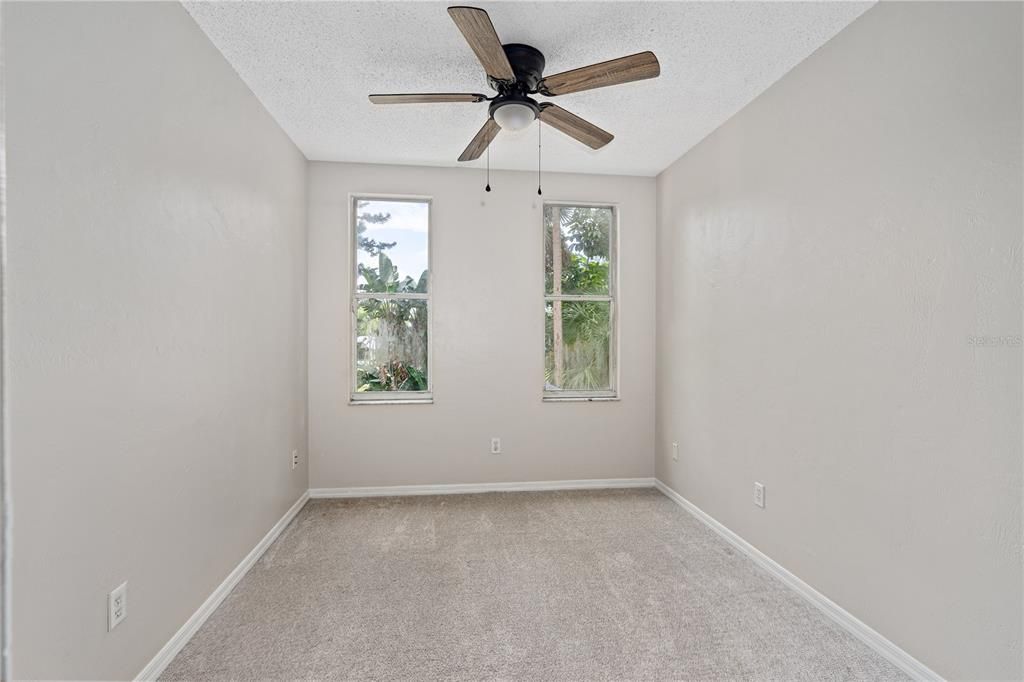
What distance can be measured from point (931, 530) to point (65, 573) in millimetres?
2772

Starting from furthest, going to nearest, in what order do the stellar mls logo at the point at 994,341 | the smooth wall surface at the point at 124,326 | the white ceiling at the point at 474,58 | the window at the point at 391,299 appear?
the window at the point at 391,299 → the white ceiling at the point at 474,58 → the stellar mls logo at the point at 994,341 → the smooth wall surface at the point at 124,326

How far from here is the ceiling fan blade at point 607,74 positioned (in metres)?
1.84

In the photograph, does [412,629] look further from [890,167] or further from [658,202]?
[658,202]

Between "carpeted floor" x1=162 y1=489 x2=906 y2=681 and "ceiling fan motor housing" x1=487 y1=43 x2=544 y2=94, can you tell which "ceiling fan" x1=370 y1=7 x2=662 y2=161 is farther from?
"carpeted floor" x1=162 y1=489 x2=906 y2=681

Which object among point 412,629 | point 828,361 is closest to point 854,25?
point 828,361

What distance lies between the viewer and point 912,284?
1.81 m

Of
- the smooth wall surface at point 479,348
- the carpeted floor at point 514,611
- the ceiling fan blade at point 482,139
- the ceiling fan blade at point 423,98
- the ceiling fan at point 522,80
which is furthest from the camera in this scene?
the smooth wall surface at point 479,348

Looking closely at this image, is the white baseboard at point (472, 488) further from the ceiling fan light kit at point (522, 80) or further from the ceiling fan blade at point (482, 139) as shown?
the ceiling fan light kit at point (522, 80)

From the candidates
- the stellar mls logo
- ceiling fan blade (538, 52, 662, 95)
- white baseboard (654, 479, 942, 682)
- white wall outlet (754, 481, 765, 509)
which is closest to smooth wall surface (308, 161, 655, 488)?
white baseboard (654, 479, 942, 682)

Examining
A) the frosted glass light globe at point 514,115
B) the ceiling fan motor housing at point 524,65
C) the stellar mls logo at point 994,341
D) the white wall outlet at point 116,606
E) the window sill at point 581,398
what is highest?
the ceiling fan motor housing at point 524,65

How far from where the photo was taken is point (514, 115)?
2.20 meters

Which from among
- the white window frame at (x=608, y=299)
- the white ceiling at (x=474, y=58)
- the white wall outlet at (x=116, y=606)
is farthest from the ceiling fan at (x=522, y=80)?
the white wall outlet at (x=116, y=606)

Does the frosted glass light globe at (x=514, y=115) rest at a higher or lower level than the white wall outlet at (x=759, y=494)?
higher

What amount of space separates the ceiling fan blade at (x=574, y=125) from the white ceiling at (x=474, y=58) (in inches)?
9.5
